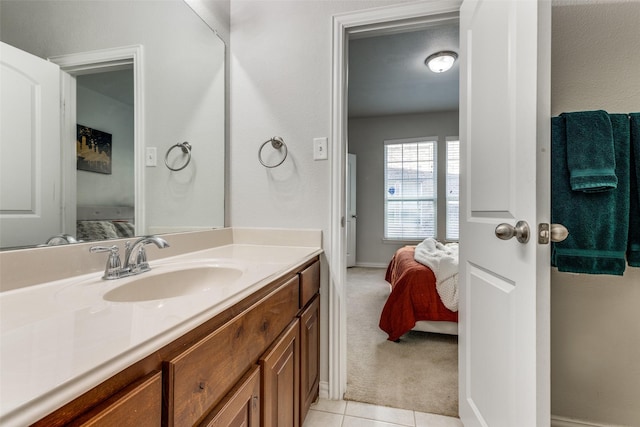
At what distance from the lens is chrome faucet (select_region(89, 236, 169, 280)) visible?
0.89 m

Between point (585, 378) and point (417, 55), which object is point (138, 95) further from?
point (417, 55)

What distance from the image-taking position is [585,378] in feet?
4.14

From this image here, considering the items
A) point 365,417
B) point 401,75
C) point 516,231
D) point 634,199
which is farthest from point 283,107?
point 401,75

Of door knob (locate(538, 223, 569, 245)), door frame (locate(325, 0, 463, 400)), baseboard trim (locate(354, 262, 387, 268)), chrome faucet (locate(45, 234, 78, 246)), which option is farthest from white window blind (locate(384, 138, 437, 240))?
chrome faucet (locate(45, 234, 78, 246))

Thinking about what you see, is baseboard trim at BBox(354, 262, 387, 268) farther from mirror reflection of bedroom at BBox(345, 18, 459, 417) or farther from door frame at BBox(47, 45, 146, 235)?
door frame at BBox(47, 45, 146, 235)

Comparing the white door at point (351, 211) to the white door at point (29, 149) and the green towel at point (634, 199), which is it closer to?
the green towel at point (634, 199)

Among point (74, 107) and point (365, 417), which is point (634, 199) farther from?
point (74, 107)

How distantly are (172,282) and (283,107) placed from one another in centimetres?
104

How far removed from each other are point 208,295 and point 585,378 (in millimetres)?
1580

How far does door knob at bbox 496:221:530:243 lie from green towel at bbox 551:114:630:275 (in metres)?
0.25

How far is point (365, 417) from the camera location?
1.45 m

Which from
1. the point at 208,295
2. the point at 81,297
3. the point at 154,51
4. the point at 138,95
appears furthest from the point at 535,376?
the point at 154,51

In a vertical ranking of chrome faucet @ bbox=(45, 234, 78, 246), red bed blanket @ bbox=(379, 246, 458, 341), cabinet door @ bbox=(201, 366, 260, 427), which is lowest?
red bed blanket @ bbox=(379, 246, 458, 341)

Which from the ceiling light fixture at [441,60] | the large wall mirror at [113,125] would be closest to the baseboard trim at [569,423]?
the large wall mirror at [113,125]
